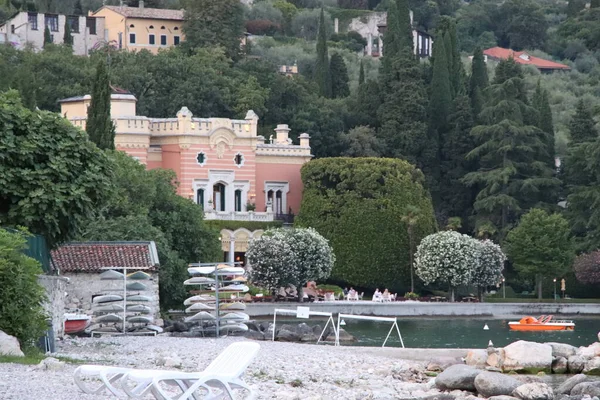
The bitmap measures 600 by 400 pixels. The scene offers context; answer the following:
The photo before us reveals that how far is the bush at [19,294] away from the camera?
2798cm

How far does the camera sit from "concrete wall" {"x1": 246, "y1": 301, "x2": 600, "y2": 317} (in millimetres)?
62219

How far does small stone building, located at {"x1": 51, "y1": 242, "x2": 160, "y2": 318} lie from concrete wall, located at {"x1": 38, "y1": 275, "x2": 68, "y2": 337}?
172 inches

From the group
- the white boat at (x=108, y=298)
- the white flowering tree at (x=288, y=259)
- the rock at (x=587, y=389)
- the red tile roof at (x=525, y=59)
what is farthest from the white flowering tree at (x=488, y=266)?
the red tile roof at (x=525, y=59)

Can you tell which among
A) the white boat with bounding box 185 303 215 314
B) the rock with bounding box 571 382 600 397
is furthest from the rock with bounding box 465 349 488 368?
the white boat with bounding box 185 303 215 314

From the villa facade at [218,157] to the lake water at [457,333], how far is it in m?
15.8

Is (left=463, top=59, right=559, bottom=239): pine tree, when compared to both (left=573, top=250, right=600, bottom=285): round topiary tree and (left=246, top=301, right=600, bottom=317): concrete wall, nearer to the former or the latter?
(left=573, top=250, right=600, bottom=285): round topiary tree

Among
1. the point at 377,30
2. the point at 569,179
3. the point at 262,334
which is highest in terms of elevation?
the point at 377,30

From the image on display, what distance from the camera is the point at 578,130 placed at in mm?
78250

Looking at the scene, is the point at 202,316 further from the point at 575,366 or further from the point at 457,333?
the point at 457,333

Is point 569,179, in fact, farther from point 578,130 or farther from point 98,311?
point 98,311

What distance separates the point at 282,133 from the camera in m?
79.9

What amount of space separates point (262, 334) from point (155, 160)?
30842 millimetres

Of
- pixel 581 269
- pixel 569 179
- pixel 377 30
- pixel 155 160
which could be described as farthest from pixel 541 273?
pixel 377 30

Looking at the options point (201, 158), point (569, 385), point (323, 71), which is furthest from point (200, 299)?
point (323, 71)
